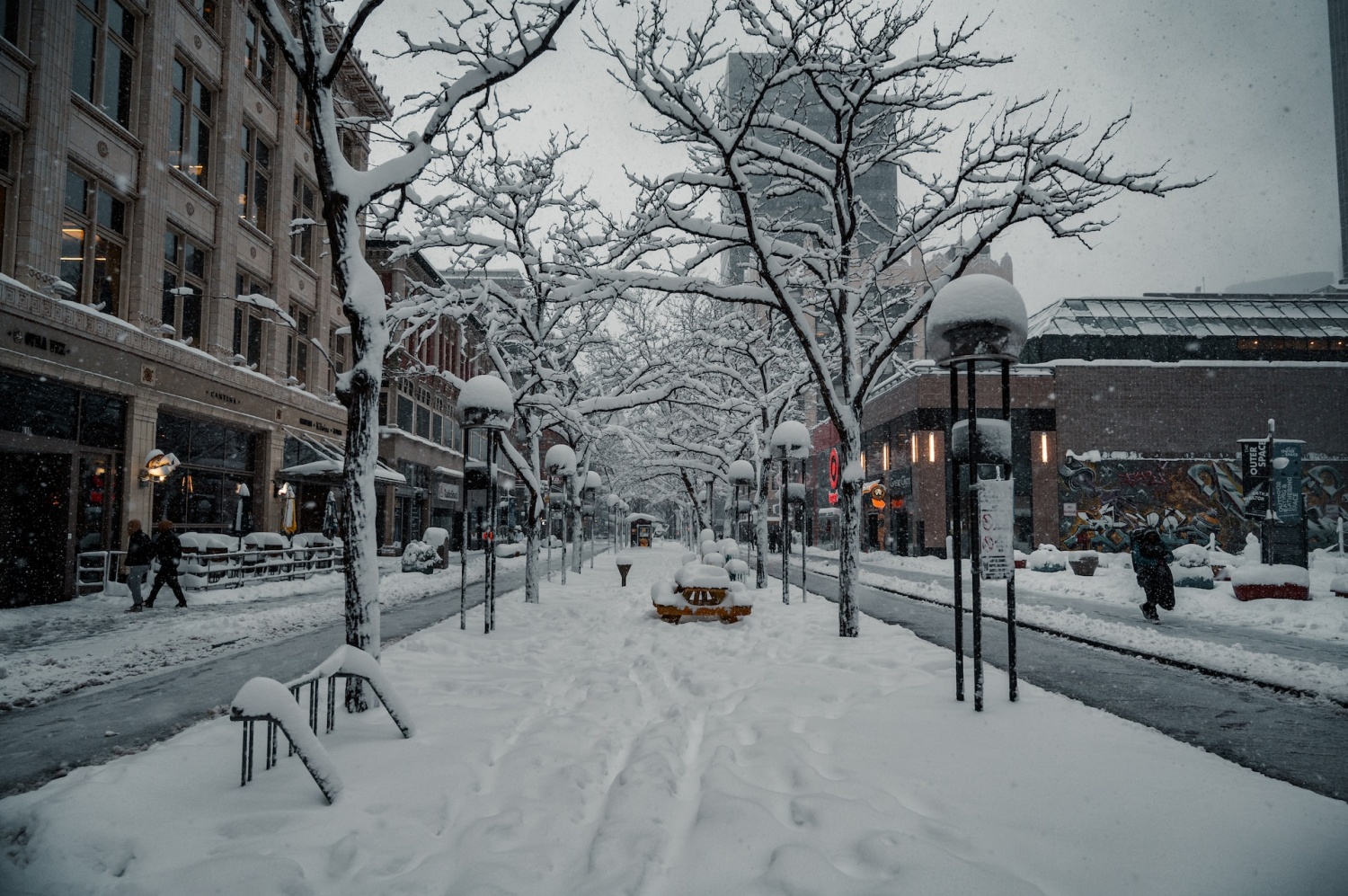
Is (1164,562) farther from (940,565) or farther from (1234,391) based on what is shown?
(1234,391)

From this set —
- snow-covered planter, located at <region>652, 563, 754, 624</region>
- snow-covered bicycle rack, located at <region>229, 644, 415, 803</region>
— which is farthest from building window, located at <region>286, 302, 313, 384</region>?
snow-covered bicycle rack, located at <region>229, 644, 415, 803</region>

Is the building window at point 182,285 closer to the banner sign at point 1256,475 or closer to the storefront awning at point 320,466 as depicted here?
the storefront awning at point 320,466

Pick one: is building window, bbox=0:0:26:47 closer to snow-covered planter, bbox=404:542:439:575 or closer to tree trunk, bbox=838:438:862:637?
snow-covered planter, bbox=404:542:439:575

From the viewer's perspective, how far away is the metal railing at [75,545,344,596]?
54.2 feet

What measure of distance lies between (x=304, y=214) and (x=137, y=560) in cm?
1673

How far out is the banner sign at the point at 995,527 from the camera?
631cm

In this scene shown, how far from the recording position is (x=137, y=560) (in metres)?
14.5

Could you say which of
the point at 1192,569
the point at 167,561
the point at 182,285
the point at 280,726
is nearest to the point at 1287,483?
the point at 1192,569

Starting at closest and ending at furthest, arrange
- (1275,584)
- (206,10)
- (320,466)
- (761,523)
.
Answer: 1. (1275,584)
2. (761,523)
3. (206,10)
4. (320,466)

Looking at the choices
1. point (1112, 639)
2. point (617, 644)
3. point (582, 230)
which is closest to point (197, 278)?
point (582, 230)

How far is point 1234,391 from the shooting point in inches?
1614

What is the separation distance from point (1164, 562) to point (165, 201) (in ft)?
78.9

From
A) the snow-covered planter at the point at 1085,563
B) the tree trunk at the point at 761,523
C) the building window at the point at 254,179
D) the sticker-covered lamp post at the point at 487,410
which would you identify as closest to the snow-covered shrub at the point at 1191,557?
the snow-covered planter at the point at 1085,563

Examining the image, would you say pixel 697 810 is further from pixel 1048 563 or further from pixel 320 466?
pixel 1048 563
